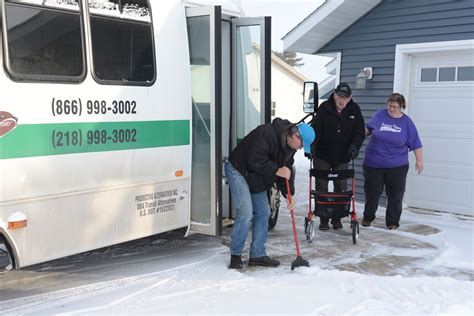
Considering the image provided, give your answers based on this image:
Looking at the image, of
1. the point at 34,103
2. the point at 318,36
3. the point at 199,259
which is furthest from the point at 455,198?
the point at 34,103

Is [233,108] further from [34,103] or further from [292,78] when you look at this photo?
[292,78]

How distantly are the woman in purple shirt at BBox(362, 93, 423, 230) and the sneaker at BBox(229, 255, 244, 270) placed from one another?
2596 millimetres

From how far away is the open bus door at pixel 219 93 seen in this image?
18.8 feet

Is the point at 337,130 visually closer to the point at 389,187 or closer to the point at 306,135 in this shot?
the point at 389,187

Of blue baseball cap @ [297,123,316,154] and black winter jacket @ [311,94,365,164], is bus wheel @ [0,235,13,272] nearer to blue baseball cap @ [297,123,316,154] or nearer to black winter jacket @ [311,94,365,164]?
blue baseball cap @ [297,123,316,154]

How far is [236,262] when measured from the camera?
5.58 m

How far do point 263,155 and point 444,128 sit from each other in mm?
4234

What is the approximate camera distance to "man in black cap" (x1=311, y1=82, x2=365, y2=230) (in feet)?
22.7

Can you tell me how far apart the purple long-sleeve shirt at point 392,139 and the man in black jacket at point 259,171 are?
6.90 ft

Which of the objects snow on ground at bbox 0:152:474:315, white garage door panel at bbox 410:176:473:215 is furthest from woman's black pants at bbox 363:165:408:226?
white garage door panel at bbox 410:176:473:215

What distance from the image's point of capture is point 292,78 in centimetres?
3941

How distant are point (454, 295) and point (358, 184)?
4.67m

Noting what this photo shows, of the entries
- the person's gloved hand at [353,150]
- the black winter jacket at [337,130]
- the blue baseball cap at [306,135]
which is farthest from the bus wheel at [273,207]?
the blue baseball cap at [306,135]

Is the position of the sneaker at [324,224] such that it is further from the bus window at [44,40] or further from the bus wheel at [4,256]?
the bus wheel at [4,256]
